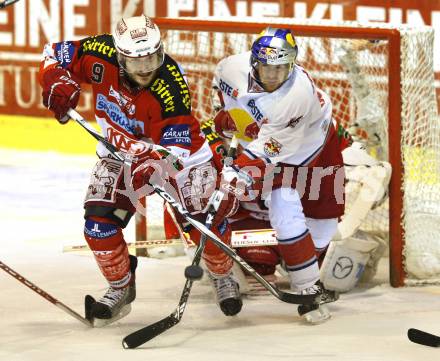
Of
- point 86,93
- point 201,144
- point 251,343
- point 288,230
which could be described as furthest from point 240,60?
point 86,93

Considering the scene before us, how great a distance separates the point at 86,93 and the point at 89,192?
3185 millimetres

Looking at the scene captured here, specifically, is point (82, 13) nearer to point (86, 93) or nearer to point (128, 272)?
point (86, 93)

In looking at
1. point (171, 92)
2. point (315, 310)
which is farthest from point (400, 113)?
point (171, 92)

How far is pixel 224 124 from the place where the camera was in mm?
4637

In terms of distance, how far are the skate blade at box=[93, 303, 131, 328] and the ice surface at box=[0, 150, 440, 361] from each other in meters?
0.04

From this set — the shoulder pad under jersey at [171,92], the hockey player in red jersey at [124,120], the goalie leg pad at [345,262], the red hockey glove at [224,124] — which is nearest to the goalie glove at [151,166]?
the hockey player in red jersey at [124,120]

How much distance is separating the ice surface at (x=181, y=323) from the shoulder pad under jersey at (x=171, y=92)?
27.5 inches

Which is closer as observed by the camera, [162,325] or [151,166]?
[162,325]

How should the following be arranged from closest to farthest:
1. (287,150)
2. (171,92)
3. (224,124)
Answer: (171,92) → (287,150) → (224,124)

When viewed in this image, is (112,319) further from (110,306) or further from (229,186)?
(229,186)

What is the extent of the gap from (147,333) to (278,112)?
0.83 meters

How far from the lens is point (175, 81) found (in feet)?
13.0

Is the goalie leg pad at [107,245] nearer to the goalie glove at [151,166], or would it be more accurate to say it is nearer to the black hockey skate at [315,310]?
the goalie glove at [151,166]

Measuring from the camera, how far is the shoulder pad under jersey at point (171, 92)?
393 cm
